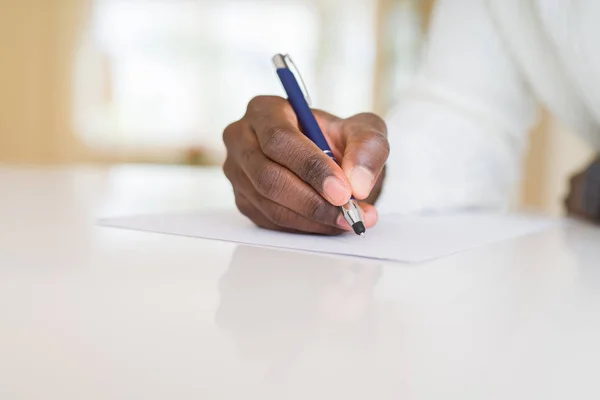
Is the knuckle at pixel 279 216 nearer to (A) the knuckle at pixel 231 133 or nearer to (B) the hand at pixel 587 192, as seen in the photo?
(A) the knuckle at pixel 231 133

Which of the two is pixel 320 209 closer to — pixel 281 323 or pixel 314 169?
pixel 314 169

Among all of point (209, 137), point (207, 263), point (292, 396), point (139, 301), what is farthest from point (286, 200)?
point (209, 137)

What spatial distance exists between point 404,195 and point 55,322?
0.57 meters

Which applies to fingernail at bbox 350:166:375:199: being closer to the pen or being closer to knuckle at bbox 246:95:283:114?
the pen

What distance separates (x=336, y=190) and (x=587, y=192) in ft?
1.46

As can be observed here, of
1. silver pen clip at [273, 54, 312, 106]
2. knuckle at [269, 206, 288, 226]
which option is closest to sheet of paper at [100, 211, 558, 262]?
knuckle at [269, 206, 288, 226]

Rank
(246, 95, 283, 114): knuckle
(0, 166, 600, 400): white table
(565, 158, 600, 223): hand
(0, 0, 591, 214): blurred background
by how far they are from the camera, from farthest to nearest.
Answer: (0, 0, 591, 214): blurred background < (565, 158, 600, 223): hand < (246, 95, 283, 114): knuckle < (0, 166, 600, 400): white table

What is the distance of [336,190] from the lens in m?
0.46

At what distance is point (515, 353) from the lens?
24cm

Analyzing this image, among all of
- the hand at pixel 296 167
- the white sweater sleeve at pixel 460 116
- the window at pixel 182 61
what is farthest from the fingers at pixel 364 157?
the window at pixel 182 61

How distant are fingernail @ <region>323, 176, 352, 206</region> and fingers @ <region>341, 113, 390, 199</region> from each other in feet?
0.06

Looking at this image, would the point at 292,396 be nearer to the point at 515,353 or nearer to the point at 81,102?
the point at 515,353

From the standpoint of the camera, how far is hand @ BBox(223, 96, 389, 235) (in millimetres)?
482

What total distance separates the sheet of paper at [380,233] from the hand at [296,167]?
2cm
